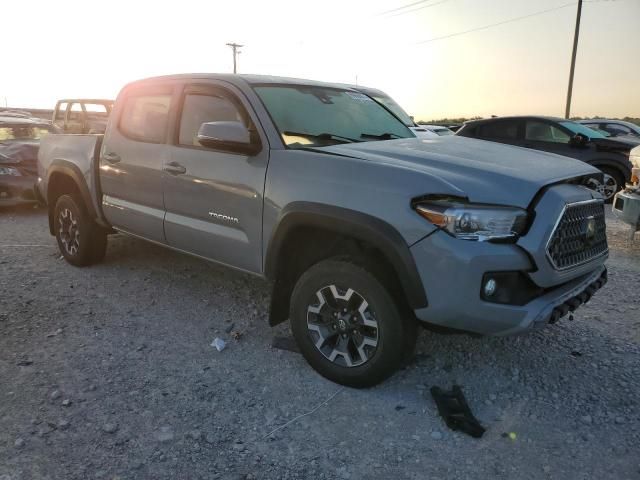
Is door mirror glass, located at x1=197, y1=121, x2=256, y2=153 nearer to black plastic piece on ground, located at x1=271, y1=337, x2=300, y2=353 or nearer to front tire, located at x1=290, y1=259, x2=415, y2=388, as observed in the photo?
front tire, located at x1=290, y1=259, x2=415, y2=388

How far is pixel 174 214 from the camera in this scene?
13.3ft

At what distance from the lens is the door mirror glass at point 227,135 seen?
3277mm

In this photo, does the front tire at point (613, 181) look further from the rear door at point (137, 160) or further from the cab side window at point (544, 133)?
the rear door at point (137, 160)

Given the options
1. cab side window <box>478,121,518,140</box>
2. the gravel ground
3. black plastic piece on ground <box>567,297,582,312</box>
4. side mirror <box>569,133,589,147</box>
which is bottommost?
the gravel ground

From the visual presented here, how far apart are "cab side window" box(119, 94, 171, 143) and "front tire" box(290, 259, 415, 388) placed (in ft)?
6.40

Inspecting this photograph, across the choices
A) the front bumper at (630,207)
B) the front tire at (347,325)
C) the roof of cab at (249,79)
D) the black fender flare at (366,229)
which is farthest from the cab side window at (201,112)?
the front bumper at (630,207)

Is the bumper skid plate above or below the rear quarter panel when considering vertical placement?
below

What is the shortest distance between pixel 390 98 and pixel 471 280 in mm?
7600

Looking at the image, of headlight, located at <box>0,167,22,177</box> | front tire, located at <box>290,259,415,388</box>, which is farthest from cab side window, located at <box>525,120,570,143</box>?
headlight, located at <box>0,167,22,177</box>

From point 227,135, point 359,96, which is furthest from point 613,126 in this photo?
point 227,135

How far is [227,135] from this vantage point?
3281mm

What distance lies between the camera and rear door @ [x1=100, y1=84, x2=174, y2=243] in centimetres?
420

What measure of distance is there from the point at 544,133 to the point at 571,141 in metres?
0.53

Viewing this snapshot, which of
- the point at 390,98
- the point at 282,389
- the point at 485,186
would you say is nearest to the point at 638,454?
the point at 485,186
